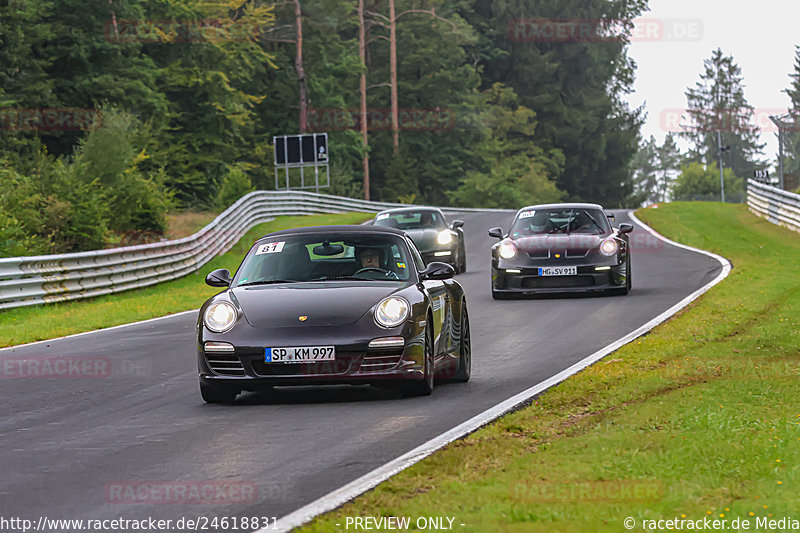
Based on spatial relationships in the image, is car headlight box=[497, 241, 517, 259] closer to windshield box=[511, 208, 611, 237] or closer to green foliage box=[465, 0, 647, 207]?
windshield box=[511, 208, 611, 237]

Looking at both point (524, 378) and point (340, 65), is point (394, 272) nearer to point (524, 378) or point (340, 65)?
point (524, 378)

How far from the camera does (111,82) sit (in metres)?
50.0

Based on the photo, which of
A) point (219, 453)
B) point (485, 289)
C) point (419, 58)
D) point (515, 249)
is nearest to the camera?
point (219, 453)

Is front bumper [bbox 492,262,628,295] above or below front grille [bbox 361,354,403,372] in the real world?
below

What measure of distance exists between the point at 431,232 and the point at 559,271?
24.1 feet

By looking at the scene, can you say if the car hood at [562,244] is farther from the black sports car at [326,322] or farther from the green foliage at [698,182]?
the green foliage at [698,182]

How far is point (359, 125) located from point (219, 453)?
7203cm

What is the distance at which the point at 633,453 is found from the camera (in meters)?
6.96

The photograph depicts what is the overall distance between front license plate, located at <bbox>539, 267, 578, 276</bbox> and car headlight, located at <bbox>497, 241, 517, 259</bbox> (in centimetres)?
59

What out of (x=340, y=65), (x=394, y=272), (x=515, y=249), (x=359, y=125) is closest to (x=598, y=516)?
(x=394, y=272)

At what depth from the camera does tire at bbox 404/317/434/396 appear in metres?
9.99

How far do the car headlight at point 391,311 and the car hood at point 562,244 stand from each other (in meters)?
10.7

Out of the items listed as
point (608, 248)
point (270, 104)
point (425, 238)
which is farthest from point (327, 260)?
point (270, 104)

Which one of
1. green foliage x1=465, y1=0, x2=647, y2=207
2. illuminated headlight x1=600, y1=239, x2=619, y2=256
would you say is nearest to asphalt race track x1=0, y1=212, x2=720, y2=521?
illuminated headlight x1=600, y1=239, x2=619, y2=256
